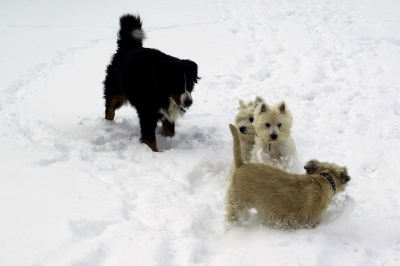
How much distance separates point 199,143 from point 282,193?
7.25 ft

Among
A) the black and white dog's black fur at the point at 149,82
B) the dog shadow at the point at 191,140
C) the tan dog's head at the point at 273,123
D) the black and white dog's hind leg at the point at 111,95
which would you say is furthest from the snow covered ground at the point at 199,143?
the tan dog's head at the point at 273,123

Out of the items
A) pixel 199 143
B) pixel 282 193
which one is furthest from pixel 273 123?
pixel 199 143

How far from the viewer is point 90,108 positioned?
261 inches

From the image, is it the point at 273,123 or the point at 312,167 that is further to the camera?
the point at 273,123

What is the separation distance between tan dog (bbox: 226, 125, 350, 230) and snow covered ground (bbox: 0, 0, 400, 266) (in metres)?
0.13

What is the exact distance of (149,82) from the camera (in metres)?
4.91

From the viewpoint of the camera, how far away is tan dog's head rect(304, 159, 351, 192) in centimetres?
330

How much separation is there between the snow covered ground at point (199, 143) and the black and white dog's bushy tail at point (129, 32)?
49.1 inches

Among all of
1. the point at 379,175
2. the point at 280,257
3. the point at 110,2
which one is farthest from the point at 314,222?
the point at 110,2

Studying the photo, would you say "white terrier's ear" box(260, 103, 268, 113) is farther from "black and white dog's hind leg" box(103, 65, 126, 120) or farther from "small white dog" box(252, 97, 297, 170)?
"black and white dog's hind leg" box(103, 65, 126, 120)

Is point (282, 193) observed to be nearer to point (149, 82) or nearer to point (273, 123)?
point (273, 123)

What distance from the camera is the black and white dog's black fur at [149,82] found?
4691 mm

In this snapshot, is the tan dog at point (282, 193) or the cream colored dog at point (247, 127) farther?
the cream colored dog at point (247, 127)

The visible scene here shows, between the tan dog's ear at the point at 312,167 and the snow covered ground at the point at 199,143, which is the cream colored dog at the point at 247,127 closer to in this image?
the snow covered ground at the point at 199,143
